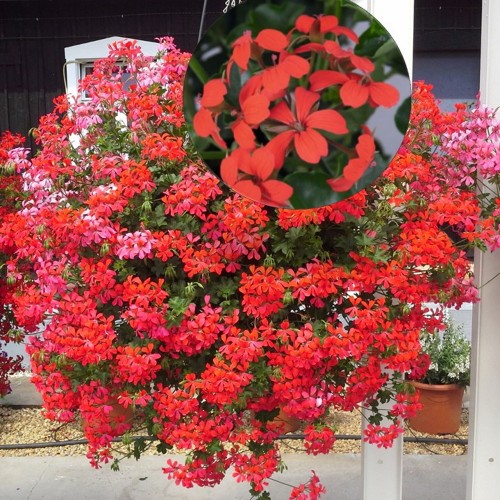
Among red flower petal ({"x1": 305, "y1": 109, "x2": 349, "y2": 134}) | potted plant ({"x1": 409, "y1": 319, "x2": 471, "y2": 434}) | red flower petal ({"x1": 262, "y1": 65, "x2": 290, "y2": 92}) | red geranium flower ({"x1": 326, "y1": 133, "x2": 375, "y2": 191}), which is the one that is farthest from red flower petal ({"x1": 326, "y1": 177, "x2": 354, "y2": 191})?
potted plant ({"x1": 409, "y1": 319, "x2": 471, "y2": 434})

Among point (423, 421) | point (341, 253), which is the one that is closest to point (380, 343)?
point (341, 253)

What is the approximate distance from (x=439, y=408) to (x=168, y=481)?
1.56m

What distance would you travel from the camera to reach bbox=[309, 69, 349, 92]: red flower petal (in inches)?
53.9

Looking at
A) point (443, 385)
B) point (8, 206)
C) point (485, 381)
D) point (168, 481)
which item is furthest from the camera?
point (443, 385)

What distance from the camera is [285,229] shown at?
188 cm

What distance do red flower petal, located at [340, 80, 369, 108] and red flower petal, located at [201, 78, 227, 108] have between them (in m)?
0.25

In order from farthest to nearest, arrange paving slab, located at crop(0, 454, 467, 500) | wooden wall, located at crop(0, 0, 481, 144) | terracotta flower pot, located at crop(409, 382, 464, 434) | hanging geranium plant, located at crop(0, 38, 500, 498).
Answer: wooden wall, located at crop(0, 0, 481, 144), terracotta flower pot, located at crop(409, 382, 464, 434), paving slab, located at crop(0, 454, 467, 500), hanging geranium plant, located at crop(0, 38, 500, 498)

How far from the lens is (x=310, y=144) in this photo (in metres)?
1.38

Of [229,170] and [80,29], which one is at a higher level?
[80,29]

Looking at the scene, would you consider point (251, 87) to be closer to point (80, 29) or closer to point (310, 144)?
point (310, 144)

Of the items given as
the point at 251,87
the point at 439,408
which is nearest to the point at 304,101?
the point at 251,87

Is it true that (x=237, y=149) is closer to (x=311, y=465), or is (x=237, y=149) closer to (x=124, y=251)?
(x=124, y=251)

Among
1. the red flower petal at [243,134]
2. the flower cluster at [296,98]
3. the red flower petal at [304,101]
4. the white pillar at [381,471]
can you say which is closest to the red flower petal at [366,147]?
the flower cluster at [296,98]

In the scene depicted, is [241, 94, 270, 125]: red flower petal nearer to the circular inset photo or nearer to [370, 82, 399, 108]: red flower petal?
the circular inset photo
